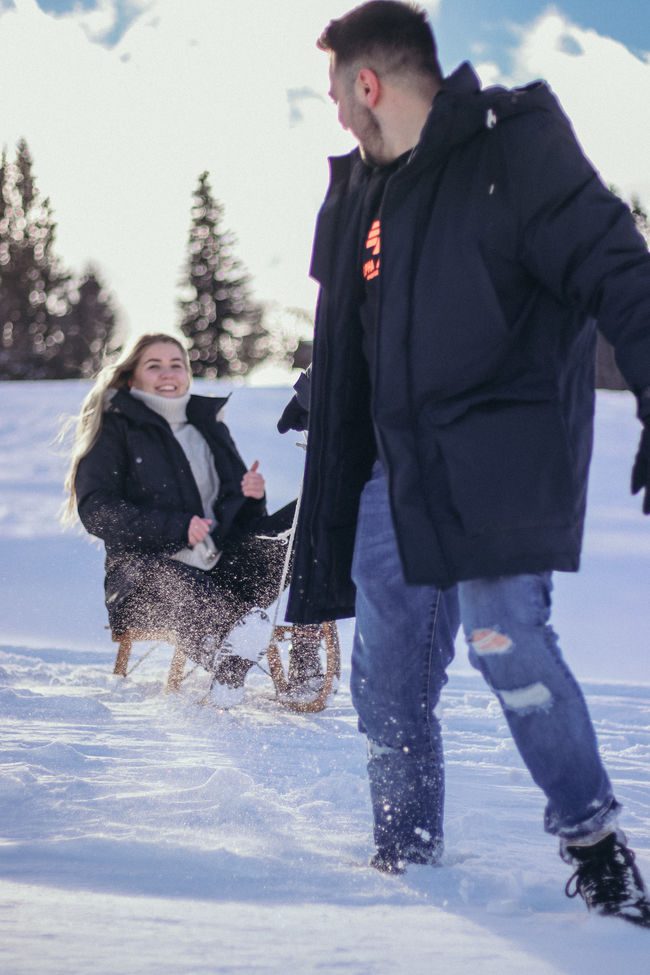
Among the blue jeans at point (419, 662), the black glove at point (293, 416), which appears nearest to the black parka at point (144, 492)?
the black glove at point (293, 416)

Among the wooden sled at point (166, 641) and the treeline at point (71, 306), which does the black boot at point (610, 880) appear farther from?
the treeline at point (71, 306)

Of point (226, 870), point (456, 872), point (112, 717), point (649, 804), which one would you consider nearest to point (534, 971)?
point (456, 872)

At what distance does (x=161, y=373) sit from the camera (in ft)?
14.9

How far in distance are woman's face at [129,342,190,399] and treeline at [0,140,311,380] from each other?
31327 mm

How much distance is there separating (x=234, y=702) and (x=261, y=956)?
7.91 ft

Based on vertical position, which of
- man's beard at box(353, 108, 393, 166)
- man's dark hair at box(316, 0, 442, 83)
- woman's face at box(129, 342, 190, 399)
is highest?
man's dark hair at box(316, 0, 442, 83)

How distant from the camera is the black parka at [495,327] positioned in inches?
69.2

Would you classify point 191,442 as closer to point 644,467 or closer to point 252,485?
point 252,485

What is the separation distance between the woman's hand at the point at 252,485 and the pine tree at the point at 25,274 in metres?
33.4

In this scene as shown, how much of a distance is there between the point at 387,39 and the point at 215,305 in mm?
36803

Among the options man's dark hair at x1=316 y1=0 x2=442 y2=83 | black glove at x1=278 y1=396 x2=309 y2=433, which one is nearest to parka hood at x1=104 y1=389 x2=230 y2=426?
black glove at x1=278 y1=396 x2=309 y2=433

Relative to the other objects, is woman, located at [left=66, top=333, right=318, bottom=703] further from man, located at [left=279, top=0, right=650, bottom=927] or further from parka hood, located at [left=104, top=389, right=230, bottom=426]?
man, located at [left=279, top=0, right=650, bottom=927]

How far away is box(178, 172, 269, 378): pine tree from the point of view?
125ft

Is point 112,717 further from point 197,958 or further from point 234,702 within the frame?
point 197,958
